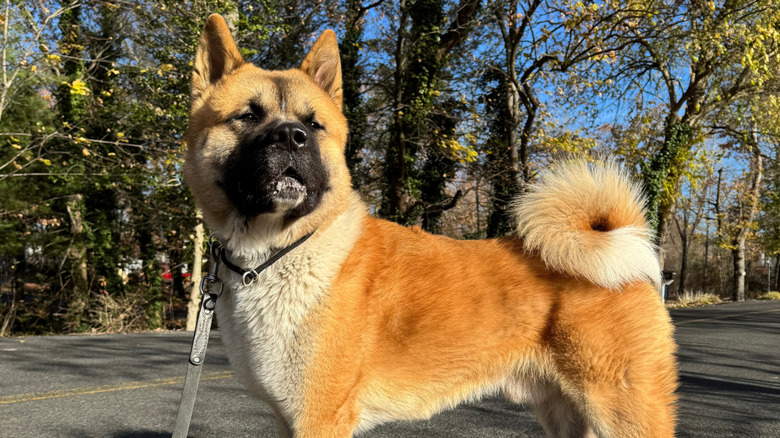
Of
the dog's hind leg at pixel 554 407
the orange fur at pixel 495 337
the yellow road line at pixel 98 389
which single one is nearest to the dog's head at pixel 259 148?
the orange fur at pixel 495 337

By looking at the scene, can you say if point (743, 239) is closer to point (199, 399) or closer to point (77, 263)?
point (199, 399)

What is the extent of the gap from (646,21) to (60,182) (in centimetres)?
2035

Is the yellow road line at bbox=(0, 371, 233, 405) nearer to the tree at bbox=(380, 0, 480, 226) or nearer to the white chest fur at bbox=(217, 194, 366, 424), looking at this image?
the white chest fur at bbox=(217, 194, 366, 424)

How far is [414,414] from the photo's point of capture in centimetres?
253

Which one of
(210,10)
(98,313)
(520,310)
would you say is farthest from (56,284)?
(520,310)

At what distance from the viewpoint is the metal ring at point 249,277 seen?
2327 mm

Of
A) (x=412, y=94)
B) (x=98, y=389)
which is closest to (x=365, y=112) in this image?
(x=412, y=94)

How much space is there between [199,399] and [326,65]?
3570 mm

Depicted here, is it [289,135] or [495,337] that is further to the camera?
[495,337]

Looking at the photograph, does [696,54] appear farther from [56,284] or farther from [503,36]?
[56,284]

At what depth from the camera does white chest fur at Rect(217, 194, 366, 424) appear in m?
2.21

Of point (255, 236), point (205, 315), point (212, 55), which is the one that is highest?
point (212, 55)

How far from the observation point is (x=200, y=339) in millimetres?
2410

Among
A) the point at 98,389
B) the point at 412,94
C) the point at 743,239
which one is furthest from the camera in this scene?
the point at 743,239
